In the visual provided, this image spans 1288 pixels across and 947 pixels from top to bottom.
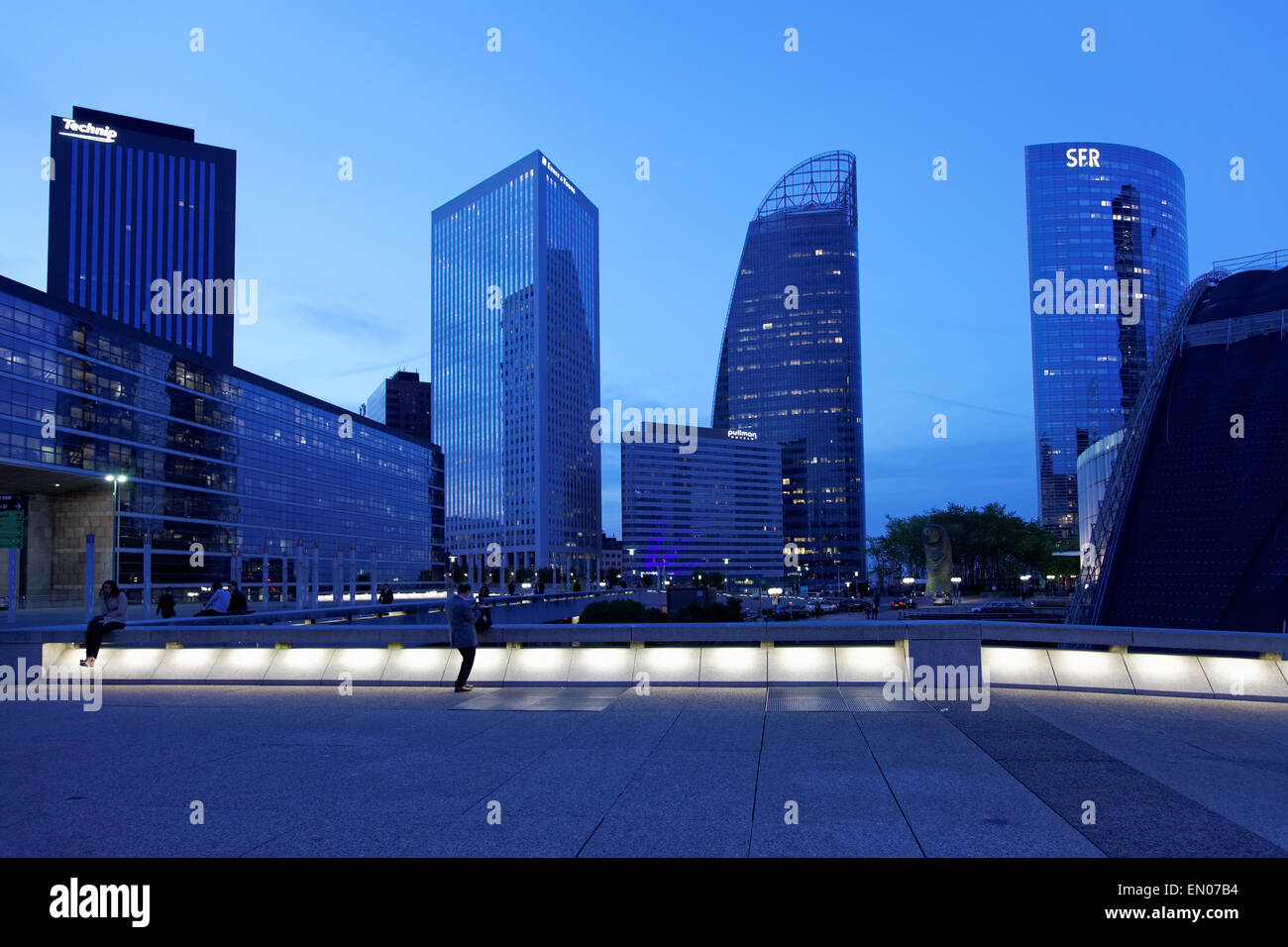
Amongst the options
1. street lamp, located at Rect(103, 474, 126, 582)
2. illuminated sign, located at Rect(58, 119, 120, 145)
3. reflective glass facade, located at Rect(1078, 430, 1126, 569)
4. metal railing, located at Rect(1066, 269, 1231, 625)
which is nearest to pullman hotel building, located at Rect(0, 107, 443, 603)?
illuminated sign, located at Rect(58, 119, 120, 145)

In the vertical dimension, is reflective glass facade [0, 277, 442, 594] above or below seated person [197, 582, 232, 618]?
above

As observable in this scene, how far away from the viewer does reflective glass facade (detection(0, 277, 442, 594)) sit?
65.9 meters

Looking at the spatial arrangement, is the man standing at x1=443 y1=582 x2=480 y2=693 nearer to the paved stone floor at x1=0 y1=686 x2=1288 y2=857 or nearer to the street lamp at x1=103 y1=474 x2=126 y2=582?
the paved stone floor at x1=0 y1=686 x2=1288 y2=857

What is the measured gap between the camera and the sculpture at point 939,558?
99.6 meters

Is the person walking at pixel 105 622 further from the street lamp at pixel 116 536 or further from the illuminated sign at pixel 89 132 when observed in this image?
the illuminated sign at pixel 89 132

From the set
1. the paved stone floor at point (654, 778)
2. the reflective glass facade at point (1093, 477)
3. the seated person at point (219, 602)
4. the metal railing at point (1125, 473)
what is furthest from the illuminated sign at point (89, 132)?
the paved stone floor at point (654, 778)

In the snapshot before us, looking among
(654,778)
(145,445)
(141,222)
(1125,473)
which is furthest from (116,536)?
(141,222)

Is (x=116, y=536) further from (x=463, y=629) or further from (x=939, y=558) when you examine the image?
(x=939, y=558)

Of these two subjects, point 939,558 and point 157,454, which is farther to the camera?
point 939,558

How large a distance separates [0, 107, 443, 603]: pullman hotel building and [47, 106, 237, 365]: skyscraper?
422 mm

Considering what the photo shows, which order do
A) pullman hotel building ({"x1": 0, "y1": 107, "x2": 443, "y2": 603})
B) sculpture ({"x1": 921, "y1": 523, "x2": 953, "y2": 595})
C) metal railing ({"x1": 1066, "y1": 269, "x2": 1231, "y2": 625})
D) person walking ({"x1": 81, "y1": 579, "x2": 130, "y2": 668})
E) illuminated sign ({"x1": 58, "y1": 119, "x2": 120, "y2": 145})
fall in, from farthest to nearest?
illuminated sign ({"x1": 58, "y1": 119, "x2": 120, "y2": 145}) < sculpture ({"x1": 921, "y1": 523, "x2": 953, "y2": 595}) < pullman hotel building ({"x1": 0, "y1": 107, "x2": 443, "y2": 603}) < metal railing ({"x1": 1066, "y1": 269, "x2": 1231, "y2": 625}) < person walking ({"x1": 81, "y1": 579, "x2": 130, "y2": 668})

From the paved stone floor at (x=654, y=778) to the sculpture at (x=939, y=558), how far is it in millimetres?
91665

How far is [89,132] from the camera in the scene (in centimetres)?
16962

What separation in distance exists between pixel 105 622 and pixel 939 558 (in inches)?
3816
